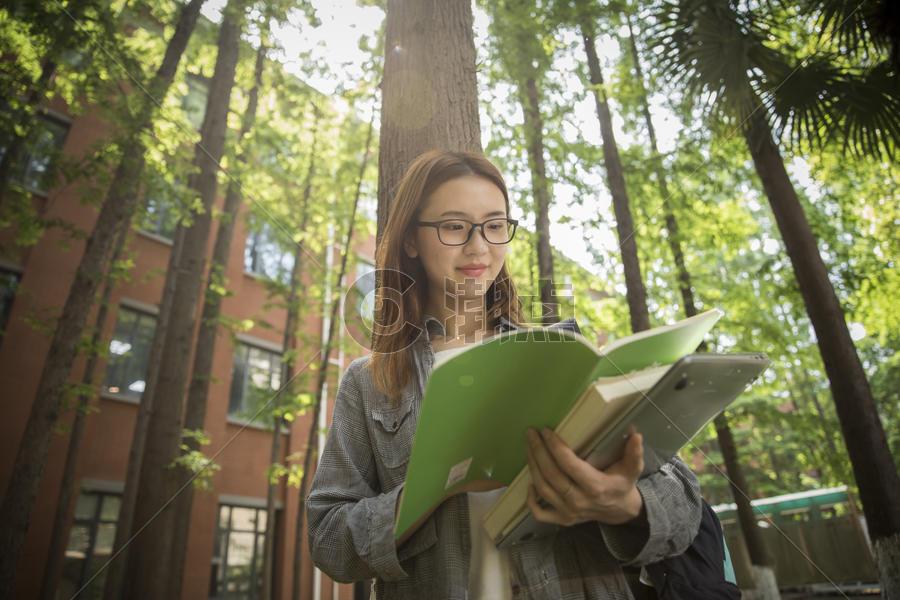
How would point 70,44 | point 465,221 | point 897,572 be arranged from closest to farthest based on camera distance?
point 465,221 → point 897,572 → point 70,44

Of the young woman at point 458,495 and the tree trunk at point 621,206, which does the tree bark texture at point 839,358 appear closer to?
the tree trunk at point 621,206

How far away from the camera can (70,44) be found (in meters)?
6.03

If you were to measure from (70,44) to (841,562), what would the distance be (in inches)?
712

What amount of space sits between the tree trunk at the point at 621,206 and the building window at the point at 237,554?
8802mm

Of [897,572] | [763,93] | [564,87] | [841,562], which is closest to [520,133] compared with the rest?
[564,87]

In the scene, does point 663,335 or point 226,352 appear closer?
point 663,335

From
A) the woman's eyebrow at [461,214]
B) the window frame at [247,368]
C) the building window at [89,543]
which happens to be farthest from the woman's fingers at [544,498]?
the window frame at [247,368]

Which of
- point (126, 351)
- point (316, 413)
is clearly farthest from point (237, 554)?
point (126, 351)

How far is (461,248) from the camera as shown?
1.62 meters

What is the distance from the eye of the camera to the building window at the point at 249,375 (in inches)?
476

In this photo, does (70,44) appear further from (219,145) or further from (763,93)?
(763,93)

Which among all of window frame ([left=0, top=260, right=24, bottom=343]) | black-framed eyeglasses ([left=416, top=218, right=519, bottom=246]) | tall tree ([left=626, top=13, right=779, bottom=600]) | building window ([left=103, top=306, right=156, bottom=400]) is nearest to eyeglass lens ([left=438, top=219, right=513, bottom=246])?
black-framed eyeglasses ([left=416, top=218, right=519, bottom=246])

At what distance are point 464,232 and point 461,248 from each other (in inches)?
2.3

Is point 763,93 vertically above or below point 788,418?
above
